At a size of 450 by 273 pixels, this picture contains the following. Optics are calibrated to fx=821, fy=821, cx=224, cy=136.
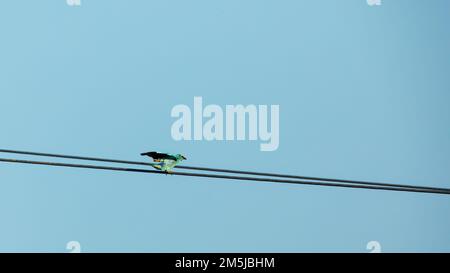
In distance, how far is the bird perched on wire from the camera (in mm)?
11656

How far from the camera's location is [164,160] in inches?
462

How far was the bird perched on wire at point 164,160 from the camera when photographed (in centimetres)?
1166
